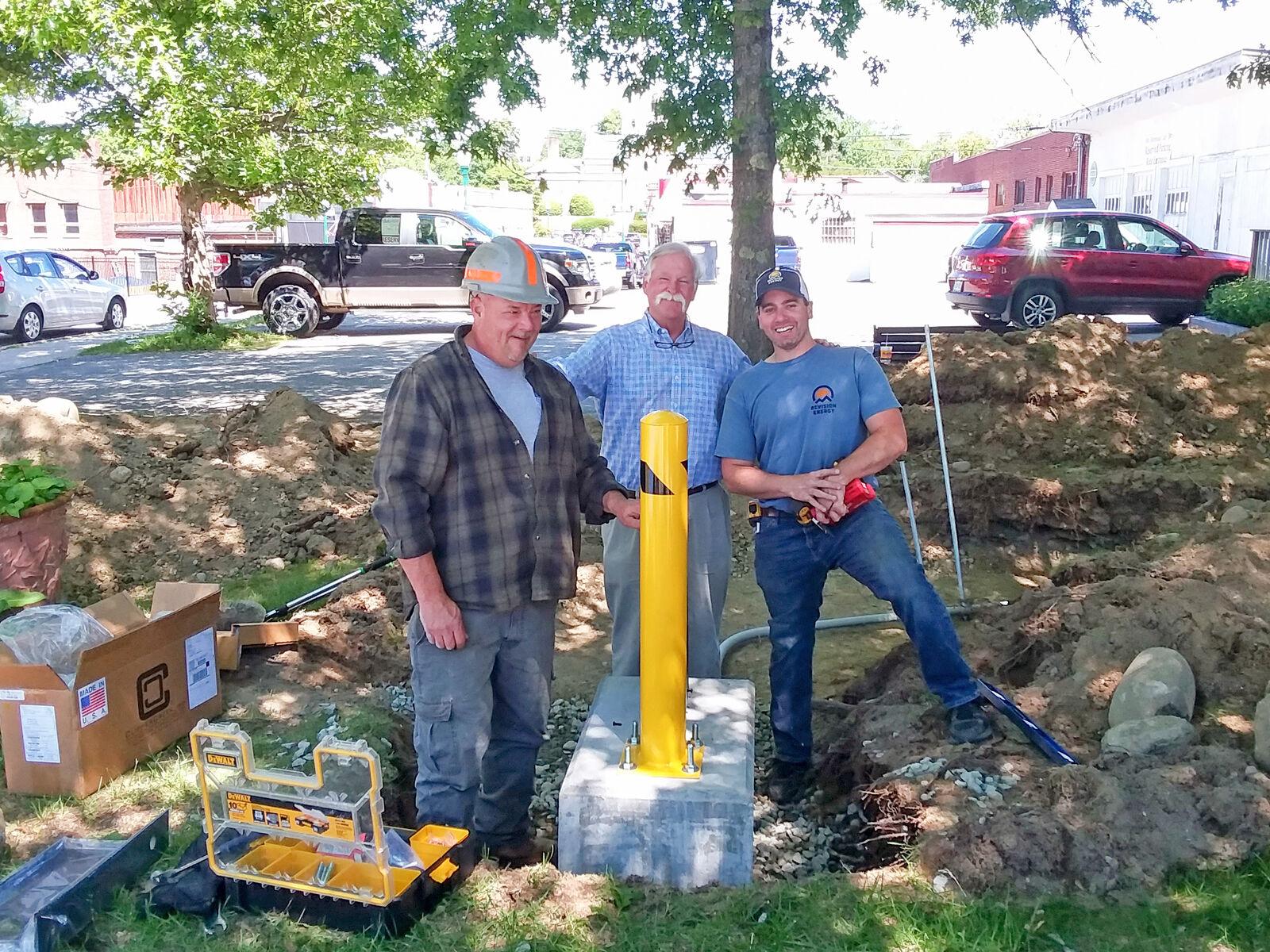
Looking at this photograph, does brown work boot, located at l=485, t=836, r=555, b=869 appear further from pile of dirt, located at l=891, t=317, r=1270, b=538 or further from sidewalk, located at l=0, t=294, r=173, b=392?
sidewalk, located at l=0, t=294, r=173, b=392

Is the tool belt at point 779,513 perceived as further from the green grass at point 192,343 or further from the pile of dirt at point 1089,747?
the green grass at point 192,343

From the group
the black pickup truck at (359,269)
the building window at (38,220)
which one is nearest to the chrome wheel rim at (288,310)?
the black pickup truck at (359,269)

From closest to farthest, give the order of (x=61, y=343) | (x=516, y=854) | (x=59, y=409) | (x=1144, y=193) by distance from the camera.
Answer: (x=516, y=854), (x=59, y=409), (x=61, y=343), (x=1144, y=193)

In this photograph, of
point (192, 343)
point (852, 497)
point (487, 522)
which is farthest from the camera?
point (192, 343)

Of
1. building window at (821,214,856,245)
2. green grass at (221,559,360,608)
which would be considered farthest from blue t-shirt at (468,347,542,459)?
building window at (821,214,856,245)

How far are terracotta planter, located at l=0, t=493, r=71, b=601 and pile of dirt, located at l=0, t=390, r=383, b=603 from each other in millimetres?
1033

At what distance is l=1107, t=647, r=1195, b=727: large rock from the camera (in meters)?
4.15

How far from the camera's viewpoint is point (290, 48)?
14719 millimetres

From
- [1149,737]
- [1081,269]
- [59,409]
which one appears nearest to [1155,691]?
[1149,737]

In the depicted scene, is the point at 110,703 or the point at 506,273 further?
the point at 110,703

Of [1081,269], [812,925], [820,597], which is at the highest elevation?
[1081,269]

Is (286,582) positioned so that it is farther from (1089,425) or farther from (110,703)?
(1089,425)

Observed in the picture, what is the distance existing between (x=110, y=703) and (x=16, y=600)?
3.18 feet

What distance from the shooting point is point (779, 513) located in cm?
425
